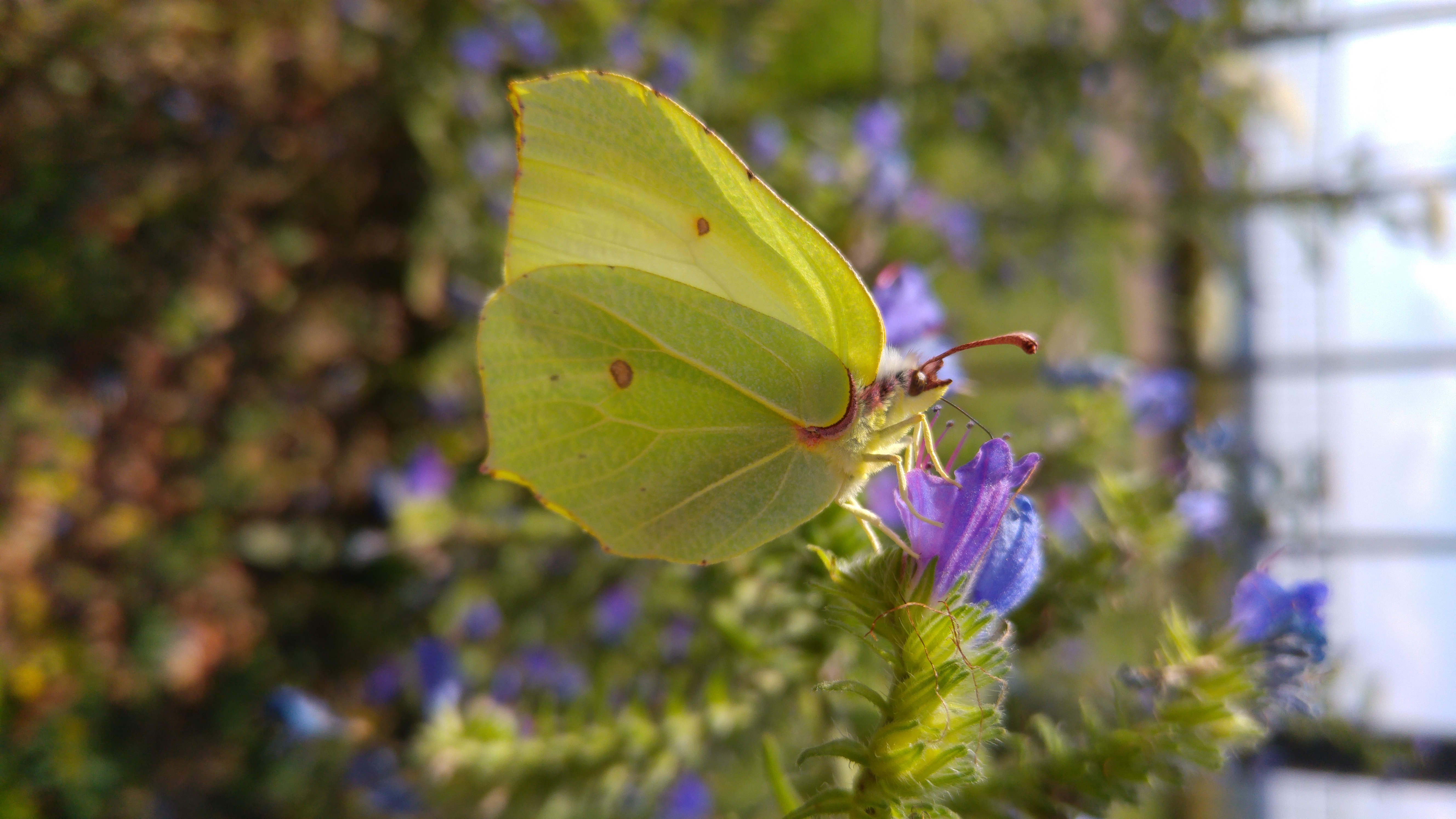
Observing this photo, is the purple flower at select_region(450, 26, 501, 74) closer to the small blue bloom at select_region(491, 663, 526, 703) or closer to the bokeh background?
the bokeh background

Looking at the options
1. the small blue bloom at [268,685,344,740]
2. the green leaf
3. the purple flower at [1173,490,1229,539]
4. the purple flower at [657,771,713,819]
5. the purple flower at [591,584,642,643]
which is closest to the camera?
the green leaf

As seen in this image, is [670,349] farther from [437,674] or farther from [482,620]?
[482,620]

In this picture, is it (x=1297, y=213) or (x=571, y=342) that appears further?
(x=1297, y=213)

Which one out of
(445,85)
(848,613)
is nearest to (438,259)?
(445,85)

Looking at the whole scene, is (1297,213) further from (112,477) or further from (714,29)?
(112,477)

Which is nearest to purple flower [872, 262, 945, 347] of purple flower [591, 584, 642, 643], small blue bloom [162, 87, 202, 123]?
purple flower [591, 584, 642, 643]

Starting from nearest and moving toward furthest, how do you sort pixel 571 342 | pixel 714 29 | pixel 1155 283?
pixel 571 342 → pixel 714 29 → pixel 1155 283
